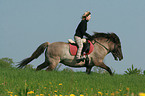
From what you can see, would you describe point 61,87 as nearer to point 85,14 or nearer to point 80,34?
point 80,34

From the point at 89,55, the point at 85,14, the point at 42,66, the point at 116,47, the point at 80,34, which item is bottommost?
the point at 42,66

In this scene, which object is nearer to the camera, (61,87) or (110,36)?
(61,87)

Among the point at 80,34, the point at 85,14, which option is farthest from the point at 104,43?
the point at 85,14

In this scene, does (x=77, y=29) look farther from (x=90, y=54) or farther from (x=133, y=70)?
(x=133, y=70)

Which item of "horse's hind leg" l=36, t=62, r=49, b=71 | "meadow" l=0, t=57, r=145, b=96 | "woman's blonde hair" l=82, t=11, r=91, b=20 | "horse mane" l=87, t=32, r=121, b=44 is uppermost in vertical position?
"woman's blonde hair" l=82, t=11, r=91, b=20

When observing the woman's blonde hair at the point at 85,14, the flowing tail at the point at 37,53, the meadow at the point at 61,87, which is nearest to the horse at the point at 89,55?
the flowing tail at the point at 37,53

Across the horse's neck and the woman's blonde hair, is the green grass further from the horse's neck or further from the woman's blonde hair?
the woman's blonde hair

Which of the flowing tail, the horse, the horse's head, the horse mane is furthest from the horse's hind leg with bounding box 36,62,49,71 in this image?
the horse's head

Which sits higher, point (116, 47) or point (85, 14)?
point (85, 14)

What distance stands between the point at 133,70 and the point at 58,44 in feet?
21.1

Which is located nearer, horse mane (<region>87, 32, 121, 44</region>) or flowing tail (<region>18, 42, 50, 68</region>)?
flowing tail (<region>18, 42, 50, 68</region>)

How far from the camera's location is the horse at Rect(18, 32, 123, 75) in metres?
8.91

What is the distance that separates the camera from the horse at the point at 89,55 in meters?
8.91

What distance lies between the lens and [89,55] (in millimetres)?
9242
